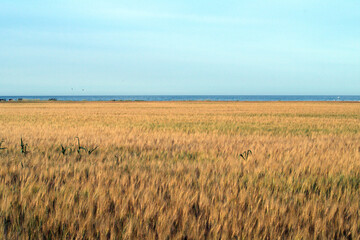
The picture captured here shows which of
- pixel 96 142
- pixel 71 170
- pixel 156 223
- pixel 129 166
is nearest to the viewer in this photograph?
pixel 156 223

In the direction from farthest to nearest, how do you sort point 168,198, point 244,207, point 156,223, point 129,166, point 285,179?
point 129,166 → point 285,179 → point 168,198 → point 244,207 → point 156,223

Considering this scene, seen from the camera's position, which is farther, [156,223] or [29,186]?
[29,186]

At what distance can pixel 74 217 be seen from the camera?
2291 mm

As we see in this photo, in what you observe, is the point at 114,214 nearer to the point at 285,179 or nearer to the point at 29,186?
the point at 29,186

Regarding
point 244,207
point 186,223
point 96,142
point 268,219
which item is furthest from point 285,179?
point 96,142

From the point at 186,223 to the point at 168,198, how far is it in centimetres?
65

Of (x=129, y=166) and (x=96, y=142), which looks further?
(x=96, y=142)

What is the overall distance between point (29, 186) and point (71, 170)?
866 millimetres

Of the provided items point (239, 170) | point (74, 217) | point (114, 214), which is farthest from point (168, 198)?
point (239, 170)

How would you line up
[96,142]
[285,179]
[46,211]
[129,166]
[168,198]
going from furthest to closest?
[96,142] < [129,166] < [285,179] < [168,198] < [46,211]

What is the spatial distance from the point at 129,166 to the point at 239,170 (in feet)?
5.32

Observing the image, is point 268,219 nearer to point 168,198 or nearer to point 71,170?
point 168,198

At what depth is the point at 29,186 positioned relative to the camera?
2920 mm

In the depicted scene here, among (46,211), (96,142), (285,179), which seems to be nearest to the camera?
(46,211)
